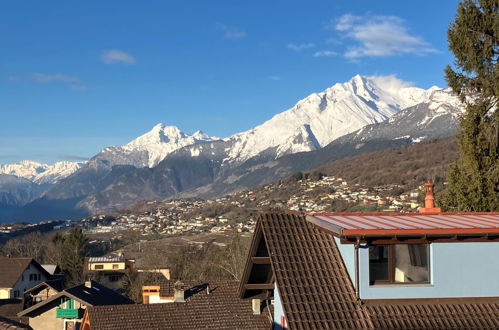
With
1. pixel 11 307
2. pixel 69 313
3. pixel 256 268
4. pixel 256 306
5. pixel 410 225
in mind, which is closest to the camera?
pixel 410 225

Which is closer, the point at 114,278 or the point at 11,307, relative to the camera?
the point at 11,307

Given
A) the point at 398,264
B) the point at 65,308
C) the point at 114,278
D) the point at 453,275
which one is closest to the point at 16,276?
the point at 114,278

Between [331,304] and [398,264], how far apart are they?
1405 mm

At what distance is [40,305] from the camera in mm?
33312

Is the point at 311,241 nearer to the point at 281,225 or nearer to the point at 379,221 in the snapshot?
the point at 281,225

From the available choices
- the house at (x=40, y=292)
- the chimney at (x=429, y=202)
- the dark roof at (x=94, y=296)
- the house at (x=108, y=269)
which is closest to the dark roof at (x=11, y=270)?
the house at (x=40, y=292)

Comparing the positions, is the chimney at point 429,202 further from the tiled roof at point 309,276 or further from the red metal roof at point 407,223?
the tiled roof at point 309,276

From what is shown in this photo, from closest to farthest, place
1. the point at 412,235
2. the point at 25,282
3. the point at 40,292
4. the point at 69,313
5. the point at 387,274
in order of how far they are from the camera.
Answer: the point at 412,235, the point at 387,274, the point at 69,313, the point at 40,292, the point at 25,282

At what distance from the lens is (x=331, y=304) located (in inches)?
406

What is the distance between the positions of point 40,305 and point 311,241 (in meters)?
26.0

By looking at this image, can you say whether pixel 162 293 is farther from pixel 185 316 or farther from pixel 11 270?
pixel 11 270

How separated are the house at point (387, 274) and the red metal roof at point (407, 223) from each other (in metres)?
0.02

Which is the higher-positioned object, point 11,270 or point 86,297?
point 86,297

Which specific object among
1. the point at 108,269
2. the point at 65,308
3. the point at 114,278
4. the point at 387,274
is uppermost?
the point at 387,274
